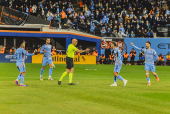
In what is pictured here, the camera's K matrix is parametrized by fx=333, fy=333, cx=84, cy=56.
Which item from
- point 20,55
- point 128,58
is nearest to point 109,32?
point 128,58

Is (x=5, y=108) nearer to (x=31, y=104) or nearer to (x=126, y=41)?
(x=31, y=104)

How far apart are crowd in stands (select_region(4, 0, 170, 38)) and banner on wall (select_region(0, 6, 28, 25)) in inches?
75.7

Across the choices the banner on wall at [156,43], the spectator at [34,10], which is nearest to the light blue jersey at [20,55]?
the spectator at [34,10]

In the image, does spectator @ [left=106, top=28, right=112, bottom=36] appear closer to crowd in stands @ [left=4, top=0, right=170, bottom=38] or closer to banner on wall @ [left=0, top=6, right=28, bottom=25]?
crowd in stands @ [left=4, top=0, right=170, bottom=38]

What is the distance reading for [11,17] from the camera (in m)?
39.1

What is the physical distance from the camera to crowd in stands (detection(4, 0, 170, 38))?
40500 millimetres

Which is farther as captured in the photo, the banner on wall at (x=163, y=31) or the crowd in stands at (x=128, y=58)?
the banner on wall at (x=163, y=31)

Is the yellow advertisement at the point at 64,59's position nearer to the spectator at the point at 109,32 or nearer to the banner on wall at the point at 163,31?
the spectator at the point at 109,32

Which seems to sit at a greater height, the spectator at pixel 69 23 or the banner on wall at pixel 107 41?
the spectator at pixel 69 23

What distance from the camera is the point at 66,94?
11.9 meters

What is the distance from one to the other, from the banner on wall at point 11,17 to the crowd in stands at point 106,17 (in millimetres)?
1924

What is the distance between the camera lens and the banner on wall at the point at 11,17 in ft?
127

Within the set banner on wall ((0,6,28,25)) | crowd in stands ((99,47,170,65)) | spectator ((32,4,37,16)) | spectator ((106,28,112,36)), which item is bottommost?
crowd in stands ((99,47,170,65))

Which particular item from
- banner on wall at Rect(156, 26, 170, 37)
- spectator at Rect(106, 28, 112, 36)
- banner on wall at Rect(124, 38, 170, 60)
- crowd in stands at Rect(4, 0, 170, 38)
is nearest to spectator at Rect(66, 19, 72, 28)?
crowd in stands at Rect(4, 0, 170, 38)
